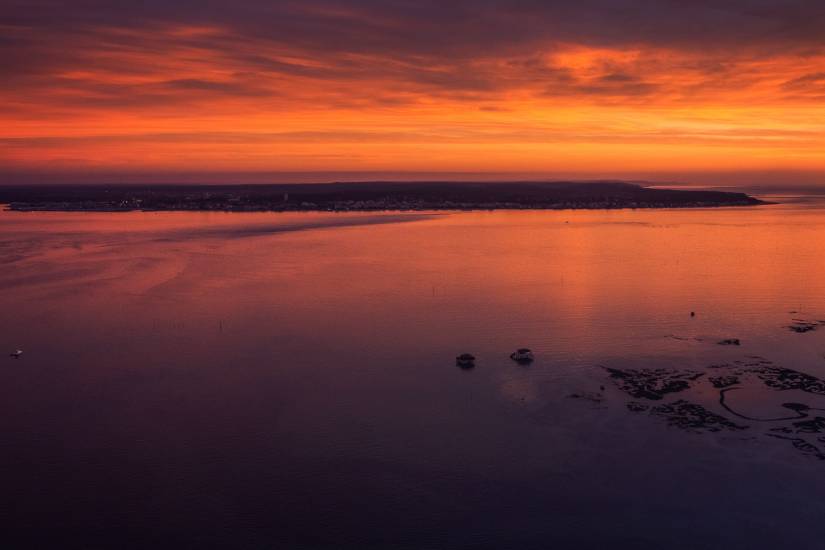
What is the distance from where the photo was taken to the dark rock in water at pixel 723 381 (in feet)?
45.0

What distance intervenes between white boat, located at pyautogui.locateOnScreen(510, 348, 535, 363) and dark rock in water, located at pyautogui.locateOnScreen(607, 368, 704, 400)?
5.48ft

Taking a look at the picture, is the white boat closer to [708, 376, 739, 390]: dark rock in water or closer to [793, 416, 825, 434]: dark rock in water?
[708, 376, 739, 390]: dark rock in water

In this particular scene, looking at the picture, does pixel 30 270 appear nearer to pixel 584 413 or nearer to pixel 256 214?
pixel 584 413

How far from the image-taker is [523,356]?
1559 centimetres

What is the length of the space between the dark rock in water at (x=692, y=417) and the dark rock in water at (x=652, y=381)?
51cm

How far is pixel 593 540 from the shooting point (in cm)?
910

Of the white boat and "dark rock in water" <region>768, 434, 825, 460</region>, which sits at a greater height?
the white boat

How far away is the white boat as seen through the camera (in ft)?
51.0

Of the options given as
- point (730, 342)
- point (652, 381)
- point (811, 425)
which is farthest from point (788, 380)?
point (730, 342)

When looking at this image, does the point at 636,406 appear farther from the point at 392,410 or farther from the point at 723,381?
the point at 392,410

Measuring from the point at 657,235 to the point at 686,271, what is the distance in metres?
14.9

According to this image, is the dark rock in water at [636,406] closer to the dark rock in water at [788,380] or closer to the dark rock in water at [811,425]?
the dark rock in water at [811,425]

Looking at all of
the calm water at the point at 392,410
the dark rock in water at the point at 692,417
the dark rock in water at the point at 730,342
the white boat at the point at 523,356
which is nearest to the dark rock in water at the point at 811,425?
the calm water at the point at 392,410

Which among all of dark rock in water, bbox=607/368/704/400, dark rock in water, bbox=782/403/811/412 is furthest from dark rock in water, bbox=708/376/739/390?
dark rock in water, bbox=782/403/811/412
